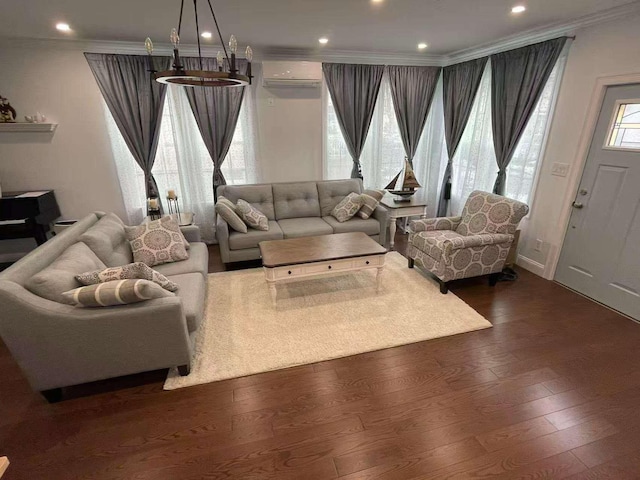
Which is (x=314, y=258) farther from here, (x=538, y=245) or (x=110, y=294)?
(x=538, y=245)

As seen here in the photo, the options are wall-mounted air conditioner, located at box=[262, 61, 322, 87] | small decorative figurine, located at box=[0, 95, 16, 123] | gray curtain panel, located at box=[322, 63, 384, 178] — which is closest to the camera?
small decorative figurine, located at box=[0, 95, 16, 123]

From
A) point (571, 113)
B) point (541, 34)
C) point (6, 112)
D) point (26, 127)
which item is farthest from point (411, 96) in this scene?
point (6, 112)

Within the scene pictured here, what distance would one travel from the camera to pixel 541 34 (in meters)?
3.29

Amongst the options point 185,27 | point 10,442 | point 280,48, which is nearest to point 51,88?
point 185,27

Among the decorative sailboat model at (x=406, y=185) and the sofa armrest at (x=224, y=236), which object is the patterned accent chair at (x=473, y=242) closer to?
the decorative sailboat model at (x=406, y=185)

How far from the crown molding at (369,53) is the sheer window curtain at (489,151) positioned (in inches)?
11.3

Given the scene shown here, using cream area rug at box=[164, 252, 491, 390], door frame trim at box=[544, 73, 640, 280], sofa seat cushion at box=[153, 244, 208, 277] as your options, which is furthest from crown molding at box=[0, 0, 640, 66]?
cream area rug at box=[164, 252, 491, 390]

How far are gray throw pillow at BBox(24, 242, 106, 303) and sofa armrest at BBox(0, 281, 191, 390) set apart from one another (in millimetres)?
43

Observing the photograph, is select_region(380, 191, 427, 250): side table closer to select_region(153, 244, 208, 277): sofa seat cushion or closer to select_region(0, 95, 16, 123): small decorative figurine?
select_region(153, 244, 208, 277): sofa seat cushion

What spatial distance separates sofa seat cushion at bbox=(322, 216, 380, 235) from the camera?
391cm

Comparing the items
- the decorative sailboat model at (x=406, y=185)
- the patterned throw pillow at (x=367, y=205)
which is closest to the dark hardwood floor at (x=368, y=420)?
the patterned throw pillow at (x=367, y=205)

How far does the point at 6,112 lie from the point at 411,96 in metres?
5.12

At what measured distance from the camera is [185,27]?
10.2 ft

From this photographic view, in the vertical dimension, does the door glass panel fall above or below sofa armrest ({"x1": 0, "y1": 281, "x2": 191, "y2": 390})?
above
